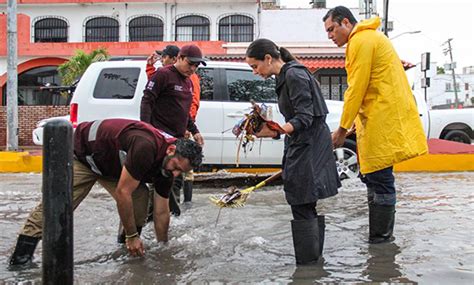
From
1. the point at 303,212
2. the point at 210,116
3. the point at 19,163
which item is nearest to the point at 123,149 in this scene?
the point at 303,212

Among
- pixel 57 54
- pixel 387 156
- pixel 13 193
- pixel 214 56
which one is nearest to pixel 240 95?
pixel 13 193

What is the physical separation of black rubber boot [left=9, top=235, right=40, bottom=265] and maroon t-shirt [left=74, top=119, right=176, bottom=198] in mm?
655

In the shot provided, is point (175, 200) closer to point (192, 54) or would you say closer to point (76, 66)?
point (192, 54)

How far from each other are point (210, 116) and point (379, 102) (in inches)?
162

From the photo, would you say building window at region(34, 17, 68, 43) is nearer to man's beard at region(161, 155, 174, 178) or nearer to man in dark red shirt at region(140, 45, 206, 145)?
man in dark red shirt at region(140, 45, 206, 145)

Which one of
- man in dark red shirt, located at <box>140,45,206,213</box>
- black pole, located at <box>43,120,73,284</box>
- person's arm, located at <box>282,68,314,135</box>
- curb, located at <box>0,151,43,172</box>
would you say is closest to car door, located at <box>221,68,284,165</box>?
man in dark red shirt, located at <box>140,45,206,213</box>

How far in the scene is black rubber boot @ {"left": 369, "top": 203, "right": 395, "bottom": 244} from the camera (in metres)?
4.32

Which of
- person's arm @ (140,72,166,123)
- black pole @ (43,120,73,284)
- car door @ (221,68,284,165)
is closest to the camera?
black pole @ (43,120,73,284)

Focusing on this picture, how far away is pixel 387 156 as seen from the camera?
4.15 meters

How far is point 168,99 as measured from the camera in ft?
17.5

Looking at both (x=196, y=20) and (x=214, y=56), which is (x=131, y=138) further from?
(x=196, y=20)

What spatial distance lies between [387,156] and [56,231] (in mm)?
2490

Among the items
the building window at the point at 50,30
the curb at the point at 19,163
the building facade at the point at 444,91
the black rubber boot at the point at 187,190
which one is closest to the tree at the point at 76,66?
the building window at the point at 50,30

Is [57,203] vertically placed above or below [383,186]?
above
